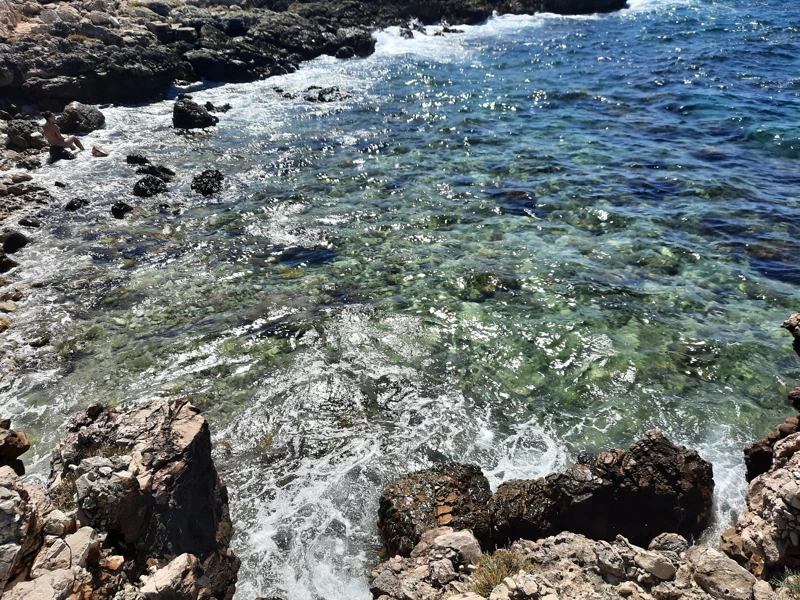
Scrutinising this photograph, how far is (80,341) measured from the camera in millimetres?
11031

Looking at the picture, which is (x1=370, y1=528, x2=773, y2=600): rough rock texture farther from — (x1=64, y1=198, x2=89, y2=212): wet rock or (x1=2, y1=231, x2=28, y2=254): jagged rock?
(x1=64, y1=198, x2=89, y2=212): wet rock

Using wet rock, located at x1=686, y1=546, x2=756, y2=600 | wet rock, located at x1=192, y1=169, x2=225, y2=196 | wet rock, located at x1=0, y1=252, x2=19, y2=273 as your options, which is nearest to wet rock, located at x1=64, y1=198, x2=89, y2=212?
wet rock, located at x1=192, y1=169, x2=225, y2=196

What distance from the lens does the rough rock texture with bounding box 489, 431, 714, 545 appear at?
6.86 m

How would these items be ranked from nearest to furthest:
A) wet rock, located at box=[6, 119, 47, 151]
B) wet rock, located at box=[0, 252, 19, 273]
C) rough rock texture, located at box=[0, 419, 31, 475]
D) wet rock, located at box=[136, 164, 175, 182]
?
rough rock texture, located at box=[0, 419, 31, 475] → wet rock, located at box=[0, 252, 19, 273] → wet rock, located at box=[136, 164, 175, 182] → wet rock, located at box=[6, 119, 47, 151]

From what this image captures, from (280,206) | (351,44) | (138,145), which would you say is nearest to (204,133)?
(138,145)

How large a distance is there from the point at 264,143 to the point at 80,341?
15084 millimetres

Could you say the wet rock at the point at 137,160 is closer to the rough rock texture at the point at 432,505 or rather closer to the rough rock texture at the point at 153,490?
the rough rock texture at the point at 153,490

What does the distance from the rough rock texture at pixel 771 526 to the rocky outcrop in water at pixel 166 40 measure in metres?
33.9

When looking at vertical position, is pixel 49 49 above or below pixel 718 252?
above

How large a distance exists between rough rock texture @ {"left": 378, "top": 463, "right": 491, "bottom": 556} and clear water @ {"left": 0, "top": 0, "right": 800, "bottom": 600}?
A: 57 centimetres

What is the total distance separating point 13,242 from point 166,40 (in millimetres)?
27404

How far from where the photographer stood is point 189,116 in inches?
988

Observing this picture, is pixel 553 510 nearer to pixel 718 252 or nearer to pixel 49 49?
pixel 718 252

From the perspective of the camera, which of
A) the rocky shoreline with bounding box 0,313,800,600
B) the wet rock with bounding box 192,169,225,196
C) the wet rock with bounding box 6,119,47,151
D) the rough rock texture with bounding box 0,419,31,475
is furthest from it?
the wet rock with bounding box 6,119,47,151
